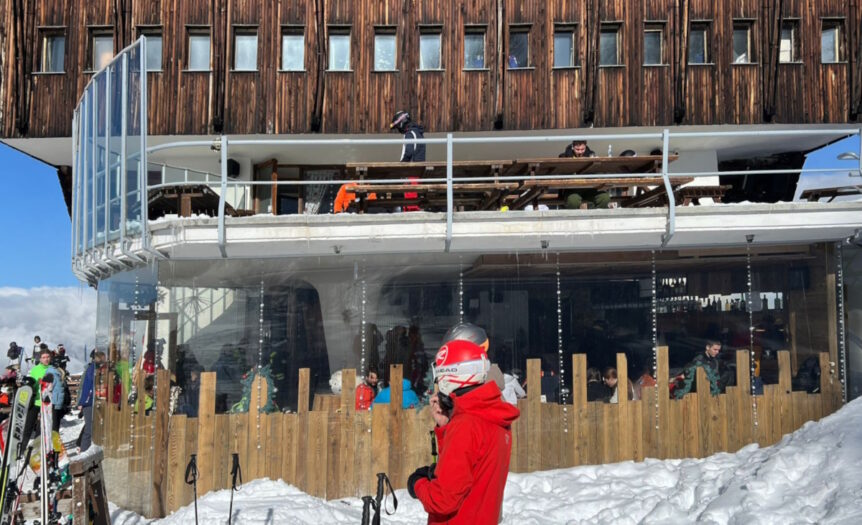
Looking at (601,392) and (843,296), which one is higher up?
(843,296)

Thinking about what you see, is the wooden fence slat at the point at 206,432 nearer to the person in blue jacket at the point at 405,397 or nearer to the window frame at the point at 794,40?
the person in blue jacket at the point at 405,397

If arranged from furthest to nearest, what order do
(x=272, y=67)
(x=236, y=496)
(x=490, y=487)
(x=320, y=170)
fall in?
(x=320, y=170), (x=272, y=67), (x=236, y=496), (x=490, y=487)

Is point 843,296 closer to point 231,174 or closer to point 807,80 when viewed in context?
point 807,80

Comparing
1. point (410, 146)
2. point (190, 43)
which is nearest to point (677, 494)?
point (410, 146)

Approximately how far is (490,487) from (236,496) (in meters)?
5.97

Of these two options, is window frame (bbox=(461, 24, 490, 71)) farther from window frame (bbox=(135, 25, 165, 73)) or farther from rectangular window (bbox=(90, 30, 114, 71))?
rectangular window (bbox=(90, 30, 114, 71))

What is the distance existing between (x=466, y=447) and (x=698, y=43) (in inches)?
661

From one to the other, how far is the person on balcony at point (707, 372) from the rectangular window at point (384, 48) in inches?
421

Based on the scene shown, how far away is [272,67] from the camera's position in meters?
17.8

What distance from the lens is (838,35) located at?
717 inches

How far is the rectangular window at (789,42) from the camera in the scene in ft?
59.5

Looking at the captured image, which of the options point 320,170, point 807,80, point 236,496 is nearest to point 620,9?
point 807,80

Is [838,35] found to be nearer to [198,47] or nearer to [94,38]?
[198,47]

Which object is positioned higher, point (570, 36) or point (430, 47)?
point (570, 36)
